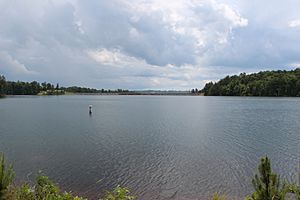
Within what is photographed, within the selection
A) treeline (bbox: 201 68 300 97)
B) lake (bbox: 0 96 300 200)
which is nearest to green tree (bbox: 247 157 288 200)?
lake (bbox: 0 96 300 200)

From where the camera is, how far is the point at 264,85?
522 feet

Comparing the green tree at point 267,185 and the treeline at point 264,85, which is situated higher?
the treeline at point 264,85

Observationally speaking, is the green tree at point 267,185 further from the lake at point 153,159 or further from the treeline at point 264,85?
the treeline at point 264,85

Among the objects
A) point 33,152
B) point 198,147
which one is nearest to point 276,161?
point 198,147

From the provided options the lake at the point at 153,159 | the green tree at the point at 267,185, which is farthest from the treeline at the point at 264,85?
the green tree at the point at 267,185

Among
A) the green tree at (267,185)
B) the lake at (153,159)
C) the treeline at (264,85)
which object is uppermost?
the treeline at (264,85)

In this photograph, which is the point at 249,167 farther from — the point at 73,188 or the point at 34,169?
the point at 34,169

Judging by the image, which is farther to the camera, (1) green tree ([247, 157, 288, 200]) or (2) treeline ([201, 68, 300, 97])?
(2) treeline ([201, 68, 300, 97])

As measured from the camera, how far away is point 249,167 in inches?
762

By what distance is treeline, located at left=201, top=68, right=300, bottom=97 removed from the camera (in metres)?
150

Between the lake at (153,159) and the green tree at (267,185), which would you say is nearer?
the green tree at (267,185)

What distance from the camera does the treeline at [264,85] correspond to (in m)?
150

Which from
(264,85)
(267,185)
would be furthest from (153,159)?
(264,85)

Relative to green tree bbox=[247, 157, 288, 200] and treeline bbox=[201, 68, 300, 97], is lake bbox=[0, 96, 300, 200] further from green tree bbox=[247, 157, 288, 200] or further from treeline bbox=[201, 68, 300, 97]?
treeline bbox=[201, 68, 300, 97]
